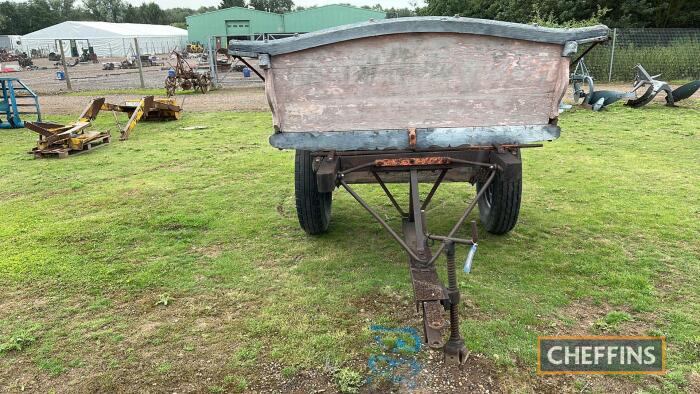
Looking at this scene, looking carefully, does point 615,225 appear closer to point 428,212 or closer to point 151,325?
point 428,212

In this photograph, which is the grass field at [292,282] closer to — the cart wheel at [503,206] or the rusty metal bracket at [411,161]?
the cart wheel at [503,206]

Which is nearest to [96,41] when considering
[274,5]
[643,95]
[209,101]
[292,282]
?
[209,101]

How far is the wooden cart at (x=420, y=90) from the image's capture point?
9.45ft

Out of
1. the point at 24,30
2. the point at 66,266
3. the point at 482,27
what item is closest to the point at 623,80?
the point at 482,27

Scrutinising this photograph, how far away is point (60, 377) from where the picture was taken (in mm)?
2740

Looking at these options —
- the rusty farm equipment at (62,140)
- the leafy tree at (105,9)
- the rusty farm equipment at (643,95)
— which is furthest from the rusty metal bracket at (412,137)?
the leafy tree at (105,9)

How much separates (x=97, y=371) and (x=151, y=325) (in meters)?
0.49

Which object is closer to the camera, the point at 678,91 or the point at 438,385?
the point at 438,385

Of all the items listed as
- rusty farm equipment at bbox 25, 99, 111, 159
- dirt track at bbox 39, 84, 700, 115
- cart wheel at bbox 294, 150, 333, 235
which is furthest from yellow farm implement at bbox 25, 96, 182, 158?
cart wheel at bbox 294, 150, 333, 235

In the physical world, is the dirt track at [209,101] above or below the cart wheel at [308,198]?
above

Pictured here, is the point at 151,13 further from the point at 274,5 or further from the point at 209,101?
the point at 209,101

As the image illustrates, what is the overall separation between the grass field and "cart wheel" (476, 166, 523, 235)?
0.57 ft

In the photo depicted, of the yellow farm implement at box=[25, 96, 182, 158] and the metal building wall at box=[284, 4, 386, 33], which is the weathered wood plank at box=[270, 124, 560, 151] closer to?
the yellow farm implement at box=[25, 96, 182, 158]

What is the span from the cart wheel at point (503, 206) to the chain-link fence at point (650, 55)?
15035 mm
